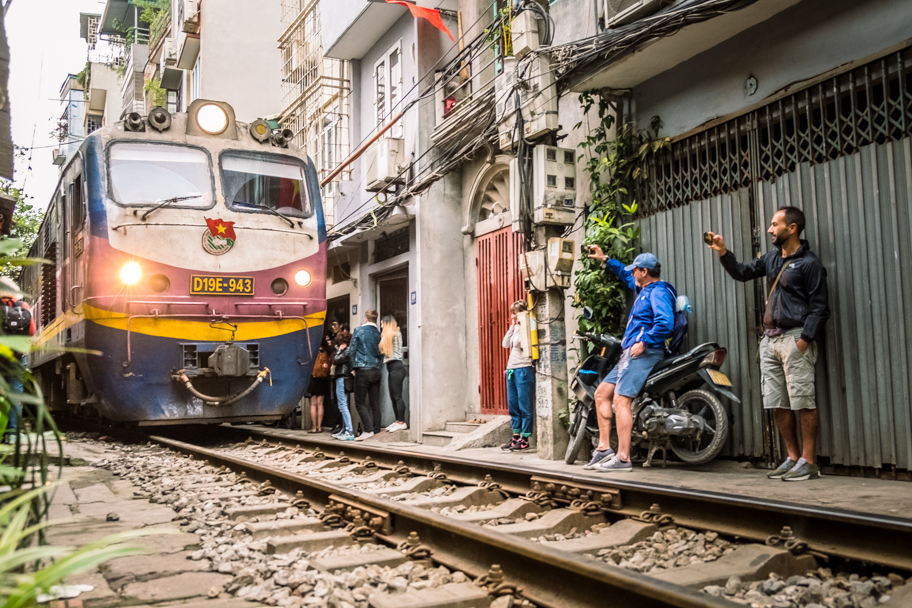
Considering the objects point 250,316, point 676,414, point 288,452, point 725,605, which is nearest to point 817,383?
point 676,414

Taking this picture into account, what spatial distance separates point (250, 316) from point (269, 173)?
78.0 inches

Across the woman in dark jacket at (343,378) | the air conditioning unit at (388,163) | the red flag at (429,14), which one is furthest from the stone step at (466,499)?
the red flag at (429,14)

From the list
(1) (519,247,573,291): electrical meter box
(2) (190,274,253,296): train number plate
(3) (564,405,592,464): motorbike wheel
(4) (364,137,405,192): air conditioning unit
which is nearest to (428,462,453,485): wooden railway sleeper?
(3) (564,405,592,464): motorbike wheel

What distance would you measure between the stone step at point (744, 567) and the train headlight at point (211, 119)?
8458mm

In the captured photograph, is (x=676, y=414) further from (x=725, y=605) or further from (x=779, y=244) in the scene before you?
(x=725, y=605)

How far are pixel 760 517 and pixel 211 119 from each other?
8399mm

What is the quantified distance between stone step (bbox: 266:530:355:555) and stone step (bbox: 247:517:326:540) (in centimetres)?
26

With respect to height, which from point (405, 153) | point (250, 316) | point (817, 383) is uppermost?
point (405, 153)

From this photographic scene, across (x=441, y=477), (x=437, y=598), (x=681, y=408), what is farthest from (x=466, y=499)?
(x=681, y=408)

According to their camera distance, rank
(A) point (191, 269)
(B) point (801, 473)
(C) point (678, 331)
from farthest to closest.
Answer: (A) point (191, 269)
(C) point (678, 331)
(B) point (801, 473)

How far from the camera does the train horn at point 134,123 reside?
9688 millimetres

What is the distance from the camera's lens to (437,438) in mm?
11789

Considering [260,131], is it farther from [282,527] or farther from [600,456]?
[282,527]

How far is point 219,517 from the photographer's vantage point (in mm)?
5168
